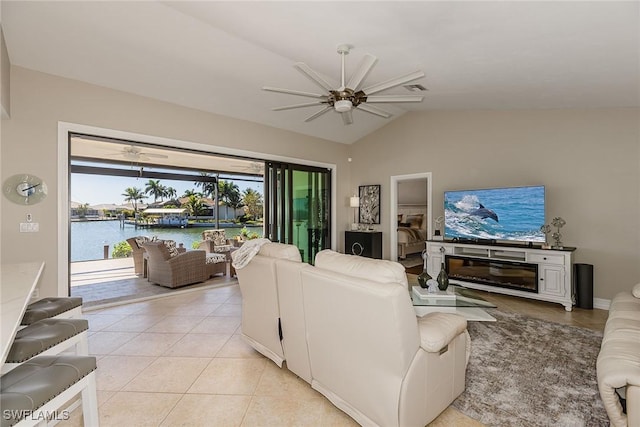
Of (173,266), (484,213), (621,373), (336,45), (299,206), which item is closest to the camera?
(621,373)

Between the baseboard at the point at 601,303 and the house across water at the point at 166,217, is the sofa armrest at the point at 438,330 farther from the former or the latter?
the house across water at the point at 166,217

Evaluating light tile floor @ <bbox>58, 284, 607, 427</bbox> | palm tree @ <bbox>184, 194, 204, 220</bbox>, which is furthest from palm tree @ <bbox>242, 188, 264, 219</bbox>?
light tile floor @ <bbox>58, 284, 607, 427</bbox>

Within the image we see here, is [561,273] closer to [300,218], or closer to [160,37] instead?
[300,218]

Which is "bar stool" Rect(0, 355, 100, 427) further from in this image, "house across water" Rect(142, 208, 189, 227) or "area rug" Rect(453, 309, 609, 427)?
"house across water" Rect(142, 208, 189, 227)

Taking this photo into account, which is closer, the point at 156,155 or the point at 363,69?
the point at 363,69

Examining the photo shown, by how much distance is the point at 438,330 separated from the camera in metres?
1.67

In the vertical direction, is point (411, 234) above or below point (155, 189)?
below

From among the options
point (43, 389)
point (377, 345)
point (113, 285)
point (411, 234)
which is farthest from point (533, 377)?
point (113, 285)

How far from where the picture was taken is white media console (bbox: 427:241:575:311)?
12.8ft

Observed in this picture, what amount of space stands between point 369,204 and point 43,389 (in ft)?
19.9

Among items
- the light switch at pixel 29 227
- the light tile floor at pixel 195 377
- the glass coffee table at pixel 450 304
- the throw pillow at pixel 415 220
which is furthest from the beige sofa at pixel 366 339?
the throw pillow at pixel 415 220

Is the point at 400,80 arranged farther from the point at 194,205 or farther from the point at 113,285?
the point at 194,205

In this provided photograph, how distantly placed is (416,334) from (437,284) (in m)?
1.75

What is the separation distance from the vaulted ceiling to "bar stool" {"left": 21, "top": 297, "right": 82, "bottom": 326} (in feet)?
8.49
